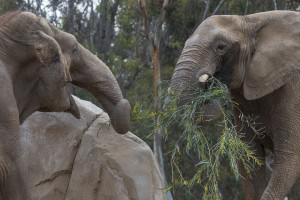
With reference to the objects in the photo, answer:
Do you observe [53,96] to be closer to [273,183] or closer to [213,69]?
[213,69]

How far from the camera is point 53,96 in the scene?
7.20m

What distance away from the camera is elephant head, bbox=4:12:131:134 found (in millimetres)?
7004

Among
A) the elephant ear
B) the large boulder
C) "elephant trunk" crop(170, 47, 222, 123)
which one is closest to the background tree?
the large boulder

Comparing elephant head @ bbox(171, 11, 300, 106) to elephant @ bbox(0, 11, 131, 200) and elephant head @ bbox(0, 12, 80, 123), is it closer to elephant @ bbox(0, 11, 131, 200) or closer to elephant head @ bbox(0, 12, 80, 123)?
elephant @ bbox(0, 11, 131, 200)

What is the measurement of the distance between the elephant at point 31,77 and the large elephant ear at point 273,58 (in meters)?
1.48

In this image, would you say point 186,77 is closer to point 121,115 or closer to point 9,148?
point 121,115

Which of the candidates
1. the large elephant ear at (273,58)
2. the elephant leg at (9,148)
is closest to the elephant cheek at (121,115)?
the elephant leg at (9,148)

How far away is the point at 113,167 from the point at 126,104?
1.40 m

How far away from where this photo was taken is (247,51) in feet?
28.2

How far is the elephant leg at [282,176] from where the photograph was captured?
8.48 metres

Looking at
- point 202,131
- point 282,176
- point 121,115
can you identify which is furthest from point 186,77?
point 282,176

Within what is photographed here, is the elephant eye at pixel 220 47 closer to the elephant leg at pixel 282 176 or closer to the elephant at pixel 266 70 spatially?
the elephant at pixel 266 70

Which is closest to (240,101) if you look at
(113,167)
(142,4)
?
(113,167)

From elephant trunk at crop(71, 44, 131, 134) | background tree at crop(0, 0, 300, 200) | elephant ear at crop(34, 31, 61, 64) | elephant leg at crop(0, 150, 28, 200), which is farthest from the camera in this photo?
background tree at crop(0, 0, 300, 200)
